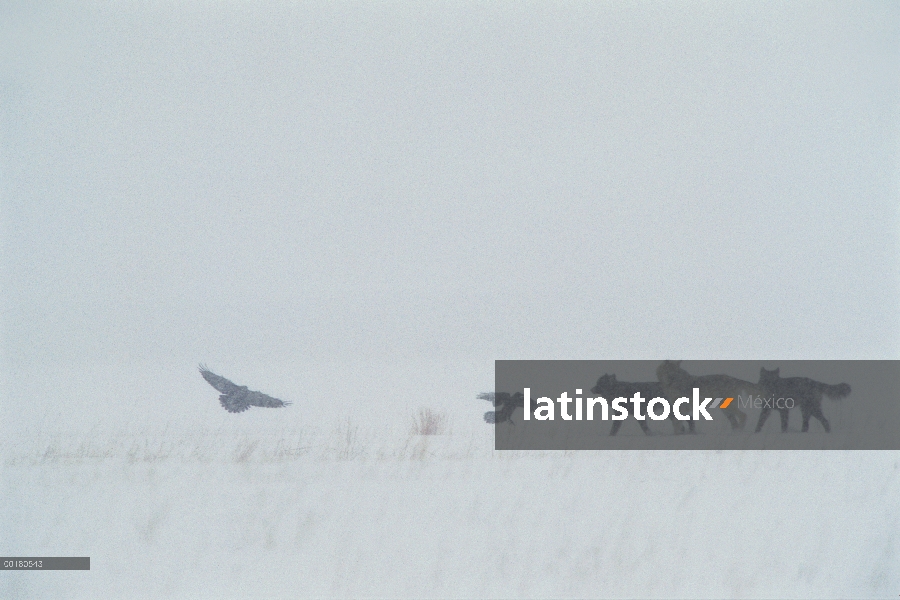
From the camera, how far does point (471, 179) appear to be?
6.51 ft

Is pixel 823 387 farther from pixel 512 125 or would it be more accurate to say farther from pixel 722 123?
pixel 512 125

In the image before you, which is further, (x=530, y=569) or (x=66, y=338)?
(x=66, y=338)

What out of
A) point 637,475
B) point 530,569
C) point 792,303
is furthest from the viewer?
point 792,303

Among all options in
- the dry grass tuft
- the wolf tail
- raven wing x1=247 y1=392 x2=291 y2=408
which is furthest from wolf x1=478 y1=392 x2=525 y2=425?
the wolf tail

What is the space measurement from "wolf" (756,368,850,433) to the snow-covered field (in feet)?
0.44

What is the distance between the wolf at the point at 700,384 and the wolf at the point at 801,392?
0.04m

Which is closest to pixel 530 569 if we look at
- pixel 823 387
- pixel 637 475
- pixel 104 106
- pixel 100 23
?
pixel 637 475

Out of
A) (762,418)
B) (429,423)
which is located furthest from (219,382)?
(762,418)

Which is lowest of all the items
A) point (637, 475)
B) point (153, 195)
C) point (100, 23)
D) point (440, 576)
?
point (440, 576)

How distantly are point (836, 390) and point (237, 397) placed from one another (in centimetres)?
145

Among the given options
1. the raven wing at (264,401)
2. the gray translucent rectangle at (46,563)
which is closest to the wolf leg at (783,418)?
the raven wing at (264,401)

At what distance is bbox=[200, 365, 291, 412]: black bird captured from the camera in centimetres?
190

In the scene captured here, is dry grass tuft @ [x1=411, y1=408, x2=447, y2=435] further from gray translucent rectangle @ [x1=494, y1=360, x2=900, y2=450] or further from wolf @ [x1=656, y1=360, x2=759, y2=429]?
wolf @ [x1=656, y1=360, x2=759, y2=429]

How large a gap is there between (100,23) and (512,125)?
0.99m
